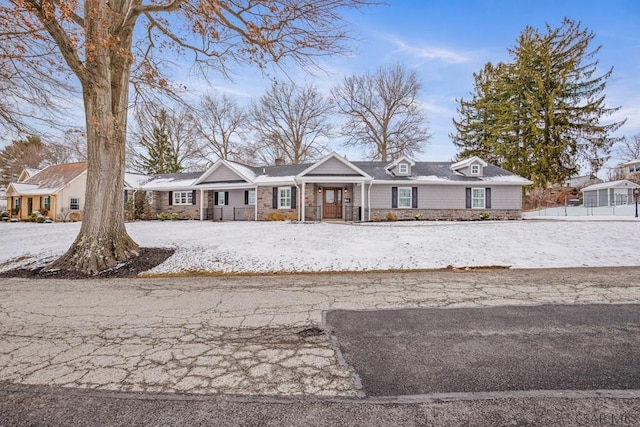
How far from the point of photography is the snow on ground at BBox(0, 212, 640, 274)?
8.06 metres

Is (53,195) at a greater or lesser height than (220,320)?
greater

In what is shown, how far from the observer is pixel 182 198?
→ 25562 mm

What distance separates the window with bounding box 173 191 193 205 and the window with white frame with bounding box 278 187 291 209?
8.11 meters

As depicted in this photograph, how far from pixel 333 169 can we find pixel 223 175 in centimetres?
848

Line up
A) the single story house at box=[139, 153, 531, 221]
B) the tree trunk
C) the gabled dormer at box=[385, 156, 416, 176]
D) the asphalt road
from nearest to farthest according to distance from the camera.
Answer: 1. the asphalt road
2. the tree trunk
3. the single story house at box=[139, 153, 531, 221]
4. the gabled dormer at box=[385, 156, 416, 176]

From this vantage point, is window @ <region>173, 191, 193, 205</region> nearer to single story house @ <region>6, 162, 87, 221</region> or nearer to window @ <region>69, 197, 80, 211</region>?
single story house @ <region>6, 162, 87, 221</region>

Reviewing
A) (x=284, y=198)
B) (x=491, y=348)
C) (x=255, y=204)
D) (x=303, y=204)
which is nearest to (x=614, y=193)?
(x=303, y=204)

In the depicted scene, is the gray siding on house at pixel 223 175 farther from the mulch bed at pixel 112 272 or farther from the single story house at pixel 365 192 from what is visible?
the mulch bed at pixel 112 272

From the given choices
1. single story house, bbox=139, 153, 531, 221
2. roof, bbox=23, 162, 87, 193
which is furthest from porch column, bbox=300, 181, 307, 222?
roof, bbox=23, 162, 87, 193

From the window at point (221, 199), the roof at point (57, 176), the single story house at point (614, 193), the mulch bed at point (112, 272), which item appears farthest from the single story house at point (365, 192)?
the single story house at point (614, 193)

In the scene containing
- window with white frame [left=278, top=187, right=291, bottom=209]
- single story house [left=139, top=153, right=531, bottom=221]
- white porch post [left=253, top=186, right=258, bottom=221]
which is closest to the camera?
single story house [left=139, top=153, right=531, bottom=221]

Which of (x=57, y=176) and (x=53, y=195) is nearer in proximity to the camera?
(x=53, y=195)

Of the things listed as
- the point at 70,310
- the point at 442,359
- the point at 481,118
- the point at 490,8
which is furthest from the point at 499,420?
the point at 481,118

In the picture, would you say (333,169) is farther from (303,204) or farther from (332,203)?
(303,204)
